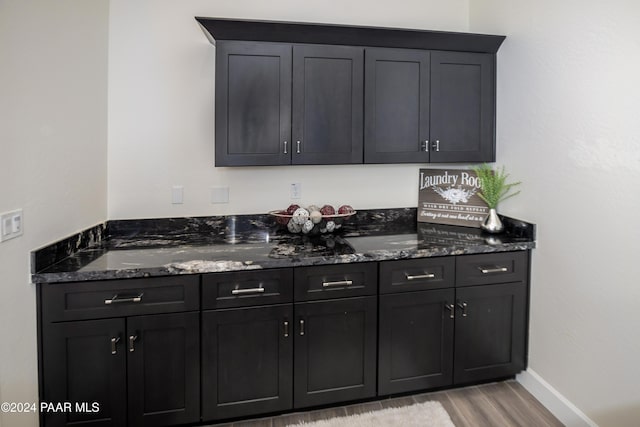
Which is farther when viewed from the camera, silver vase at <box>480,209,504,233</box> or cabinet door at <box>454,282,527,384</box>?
silver vase at <box>480,209,504,233</box>

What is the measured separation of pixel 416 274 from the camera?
2125 millimetres

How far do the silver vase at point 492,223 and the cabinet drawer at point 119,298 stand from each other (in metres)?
1.76

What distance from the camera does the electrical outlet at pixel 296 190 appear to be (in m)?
2.69

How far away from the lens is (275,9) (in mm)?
2562

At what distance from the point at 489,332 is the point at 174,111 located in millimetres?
2317

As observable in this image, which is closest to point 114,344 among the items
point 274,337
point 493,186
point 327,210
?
point 274,337

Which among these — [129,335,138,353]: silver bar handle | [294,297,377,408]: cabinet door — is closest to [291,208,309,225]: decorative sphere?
[294,297,377,408]: cabinet door

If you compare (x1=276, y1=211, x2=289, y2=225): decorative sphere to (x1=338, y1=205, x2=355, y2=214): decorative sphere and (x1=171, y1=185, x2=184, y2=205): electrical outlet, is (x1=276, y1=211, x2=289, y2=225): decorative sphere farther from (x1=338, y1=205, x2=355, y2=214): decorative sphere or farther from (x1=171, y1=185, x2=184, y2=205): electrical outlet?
(x1=171, y1=185, x2=184, y2=205): electrical outlet

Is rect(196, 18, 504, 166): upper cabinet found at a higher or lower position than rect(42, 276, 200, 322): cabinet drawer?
higher

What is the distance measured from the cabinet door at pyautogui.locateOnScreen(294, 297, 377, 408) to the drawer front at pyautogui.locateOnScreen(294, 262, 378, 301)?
0.04m

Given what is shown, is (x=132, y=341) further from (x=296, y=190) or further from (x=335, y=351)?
(x=296, y=190)

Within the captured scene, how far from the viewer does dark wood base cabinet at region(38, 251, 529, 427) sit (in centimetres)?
178

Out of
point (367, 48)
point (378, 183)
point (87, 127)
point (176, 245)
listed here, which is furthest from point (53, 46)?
point (378, 183)

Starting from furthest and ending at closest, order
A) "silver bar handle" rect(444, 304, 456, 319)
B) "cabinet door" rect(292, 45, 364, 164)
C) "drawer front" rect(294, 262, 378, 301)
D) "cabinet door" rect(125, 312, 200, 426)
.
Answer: "cabinet door" rect(292, 45, 364, 164) → "silver bar handle" rect(444, 304, 456, 319) → "drawer front" rect(294, 262, 378, 301) → "cabinet door" rect(125, 312, 200, 426)
